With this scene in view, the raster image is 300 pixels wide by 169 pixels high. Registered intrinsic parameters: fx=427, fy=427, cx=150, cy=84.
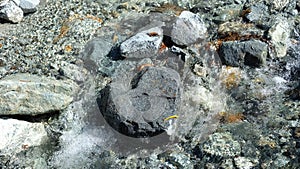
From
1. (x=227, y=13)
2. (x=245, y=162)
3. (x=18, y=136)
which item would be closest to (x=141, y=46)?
(x=227, y=13)

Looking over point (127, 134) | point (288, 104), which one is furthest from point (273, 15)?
point (127, 134)

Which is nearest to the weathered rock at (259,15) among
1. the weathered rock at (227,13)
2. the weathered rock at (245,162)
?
the weathered rock at (227,13)

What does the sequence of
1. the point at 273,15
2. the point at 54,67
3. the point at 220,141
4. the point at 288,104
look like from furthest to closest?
1. the point at 273,15
2. the point at 54,67
3. the point at 288,104
4. the point at 220,141

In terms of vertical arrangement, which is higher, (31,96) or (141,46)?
(141,46)

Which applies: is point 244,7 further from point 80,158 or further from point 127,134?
point 80,158

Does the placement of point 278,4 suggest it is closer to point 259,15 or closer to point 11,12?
point 259,15

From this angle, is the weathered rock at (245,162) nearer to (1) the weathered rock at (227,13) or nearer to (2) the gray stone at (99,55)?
(2) the gray stone at (99,55)
